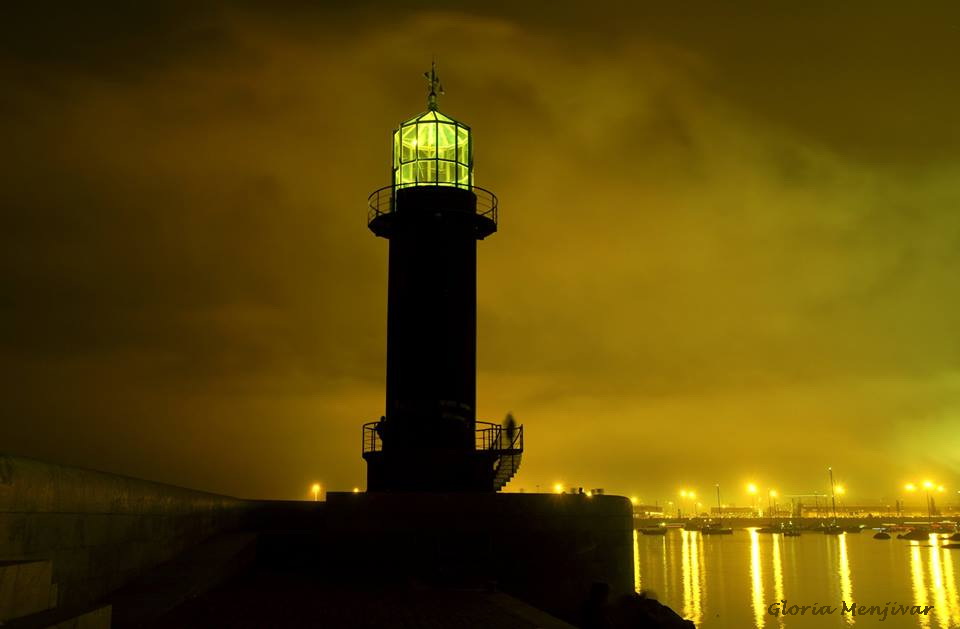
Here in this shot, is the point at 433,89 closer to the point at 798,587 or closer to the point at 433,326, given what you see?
the point at 433,326

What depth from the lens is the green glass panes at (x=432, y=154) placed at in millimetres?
27578

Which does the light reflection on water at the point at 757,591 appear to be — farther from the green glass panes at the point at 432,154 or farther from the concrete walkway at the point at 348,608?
the concrete walkway at the point at 348,608

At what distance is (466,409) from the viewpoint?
26.0 meters

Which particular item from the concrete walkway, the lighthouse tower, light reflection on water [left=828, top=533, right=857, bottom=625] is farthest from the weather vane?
light reflection on water [left=828, top=533, right=857, bottom=625]

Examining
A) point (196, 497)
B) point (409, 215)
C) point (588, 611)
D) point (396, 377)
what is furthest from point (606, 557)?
point (409, 215)

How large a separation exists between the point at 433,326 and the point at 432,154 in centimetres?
571

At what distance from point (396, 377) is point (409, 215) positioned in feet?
16.5

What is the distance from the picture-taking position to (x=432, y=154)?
27.7m

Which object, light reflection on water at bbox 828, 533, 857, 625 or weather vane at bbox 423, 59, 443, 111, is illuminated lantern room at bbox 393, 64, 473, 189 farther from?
light reflection on water at bbox 828, 533, 857, 625

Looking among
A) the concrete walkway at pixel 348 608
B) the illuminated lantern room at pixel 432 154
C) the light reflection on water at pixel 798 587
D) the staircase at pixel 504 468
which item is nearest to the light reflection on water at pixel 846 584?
the light reflection on water at pixel 798 587

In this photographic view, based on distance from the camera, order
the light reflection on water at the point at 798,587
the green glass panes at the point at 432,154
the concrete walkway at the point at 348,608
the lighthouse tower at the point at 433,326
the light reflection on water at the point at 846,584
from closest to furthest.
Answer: the concrete walkway at the point at 348,608 < the lighthouse tower at the point at 433,326 < the green glass panes at the point at 432,154 < the light reflection on water at the point at 798,587 < the light reflection on water at the point at 846,584

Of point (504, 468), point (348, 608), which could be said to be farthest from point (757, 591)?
point (348, 608)

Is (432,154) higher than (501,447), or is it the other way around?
(432,154)

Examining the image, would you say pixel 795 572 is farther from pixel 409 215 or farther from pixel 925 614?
pixel 409 215
